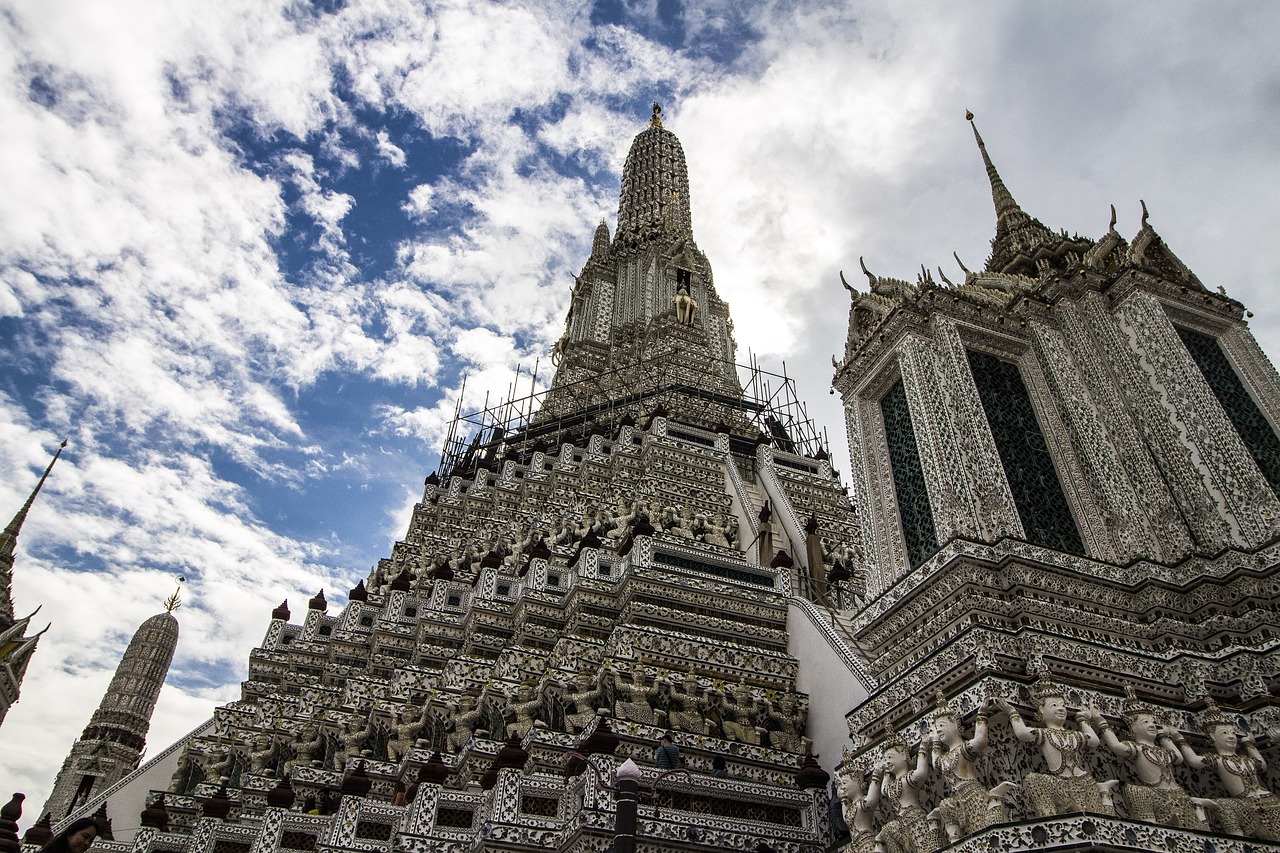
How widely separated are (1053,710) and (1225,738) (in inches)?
48.7

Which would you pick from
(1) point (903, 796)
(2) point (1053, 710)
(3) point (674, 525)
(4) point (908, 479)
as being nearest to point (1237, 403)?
(4) point (908, 479)

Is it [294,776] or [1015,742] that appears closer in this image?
[1015,742]

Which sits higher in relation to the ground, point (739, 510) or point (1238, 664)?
point (739, 510)

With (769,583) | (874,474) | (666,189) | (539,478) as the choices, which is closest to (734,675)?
(769,583)

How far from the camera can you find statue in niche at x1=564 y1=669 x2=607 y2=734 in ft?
34.2


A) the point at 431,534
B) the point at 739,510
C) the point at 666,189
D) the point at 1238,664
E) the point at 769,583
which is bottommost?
the point at 1238,664

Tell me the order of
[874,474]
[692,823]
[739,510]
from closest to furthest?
[692,823]
[874,474]
[739,510]

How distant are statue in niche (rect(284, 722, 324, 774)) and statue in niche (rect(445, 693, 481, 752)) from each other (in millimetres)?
3140

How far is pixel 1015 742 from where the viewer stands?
578cm

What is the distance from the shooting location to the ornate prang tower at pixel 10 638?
30.3 m

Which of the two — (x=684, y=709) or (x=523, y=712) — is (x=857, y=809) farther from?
(x=523, y=712)

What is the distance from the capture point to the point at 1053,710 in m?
5.74

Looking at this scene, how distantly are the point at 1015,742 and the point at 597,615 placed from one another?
25.4 feet

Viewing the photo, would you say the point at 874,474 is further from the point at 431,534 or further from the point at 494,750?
the point at 431,534
